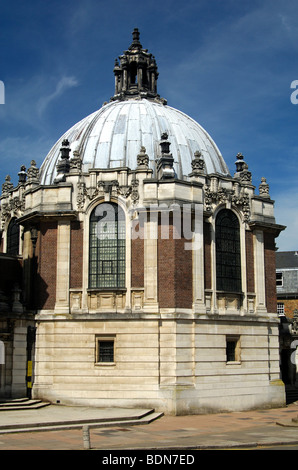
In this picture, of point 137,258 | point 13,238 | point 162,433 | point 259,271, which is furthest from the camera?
point 13,238

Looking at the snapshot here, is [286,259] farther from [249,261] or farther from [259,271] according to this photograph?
[249,261]

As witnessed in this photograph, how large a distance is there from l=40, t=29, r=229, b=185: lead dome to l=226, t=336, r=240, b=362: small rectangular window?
984 cm

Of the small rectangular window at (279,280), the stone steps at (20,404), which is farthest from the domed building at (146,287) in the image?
the small rectangular window at (279,280)

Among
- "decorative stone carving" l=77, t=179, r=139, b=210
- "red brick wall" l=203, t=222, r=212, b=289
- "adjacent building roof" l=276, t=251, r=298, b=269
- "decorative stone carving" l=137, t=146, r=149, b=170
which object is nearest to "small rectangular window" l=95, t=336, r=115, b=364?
"red brick wall" l=203, t=222, r=212, b=289

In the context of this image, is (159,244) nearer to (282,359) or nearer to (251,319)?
(251,319)

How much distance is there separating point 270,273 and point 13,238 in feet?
51.1

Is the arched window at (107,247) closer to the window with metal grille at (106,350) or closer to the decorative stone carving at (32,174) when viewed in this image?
the window with metal grille at (106,350)

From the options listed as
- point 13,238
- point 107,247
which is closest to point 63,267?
point 107,247

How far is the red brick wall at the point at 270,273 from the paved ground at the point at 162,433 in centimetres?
720

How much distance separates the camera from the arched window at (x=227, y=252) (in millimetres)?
33219

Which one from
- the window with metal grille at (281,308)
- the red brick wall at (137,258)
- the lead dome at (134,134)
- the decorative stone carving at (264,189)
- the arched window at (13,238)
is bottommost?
the window with metal grille at (281,308)

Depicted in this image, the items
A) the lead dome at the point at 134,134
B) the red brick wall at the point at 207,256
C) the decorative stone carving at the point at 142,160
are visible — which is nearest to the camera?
the red brick wall at the point at 207,256

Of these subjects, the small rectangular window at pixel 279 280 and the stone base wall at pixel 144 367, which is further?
the small rectangular window at pixel 279 280

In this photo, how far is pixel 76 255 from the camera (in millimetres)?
32000
